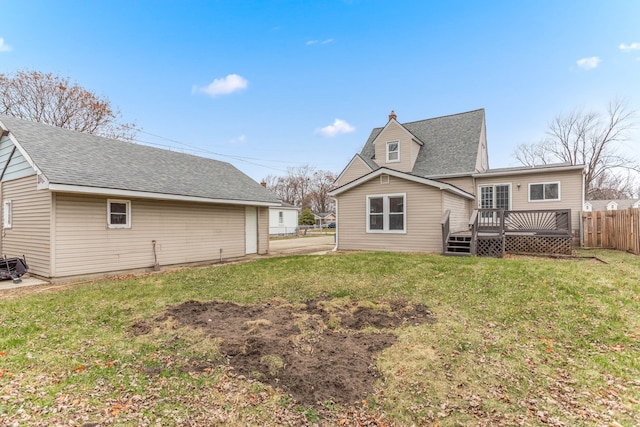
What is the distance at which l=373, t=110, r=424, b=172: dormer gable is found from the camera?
17062mm

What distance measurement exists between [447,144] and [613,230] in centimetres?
824

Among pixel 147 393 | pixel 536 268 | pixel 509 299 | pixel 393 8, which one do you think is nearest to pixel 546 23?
pixel 393 8

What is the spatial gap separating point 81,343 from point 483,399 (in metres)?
5.21

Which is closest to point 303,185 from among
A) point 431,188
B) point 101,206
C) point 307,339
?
point 431,188

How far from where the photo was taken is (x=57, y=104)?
2219cm

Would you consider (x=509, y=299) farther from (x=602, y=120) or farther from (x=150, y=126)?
(x=602, y=120)

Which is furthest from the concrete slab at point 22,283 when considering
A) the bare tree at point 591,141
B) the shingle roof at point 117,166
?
the bare tree at point 591,141

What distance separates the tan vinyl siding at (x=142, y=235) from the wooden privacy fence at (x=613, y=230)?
15.4m

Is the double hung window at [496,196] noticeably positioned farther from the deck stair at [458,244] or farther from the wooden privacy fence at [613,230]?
the deck stair at [458,244]

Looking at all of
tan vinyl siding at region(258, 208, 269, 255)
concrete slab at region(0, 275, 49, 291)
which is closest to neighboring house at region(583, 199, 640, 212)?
tan vinyl siding at region(258, 208, 269, 255)

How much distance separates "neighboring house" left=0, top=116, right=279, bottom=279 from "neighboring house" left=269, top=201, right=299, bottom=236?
1773cm

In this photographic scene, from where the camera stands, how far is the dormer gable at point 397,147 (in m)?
17.1

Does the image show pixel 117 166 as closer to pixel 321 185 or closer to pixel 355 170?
pixel 355 170

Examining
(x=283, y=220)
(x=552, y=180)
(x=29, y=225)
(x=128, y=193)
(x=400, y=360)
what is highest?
(x=552, y=180)
